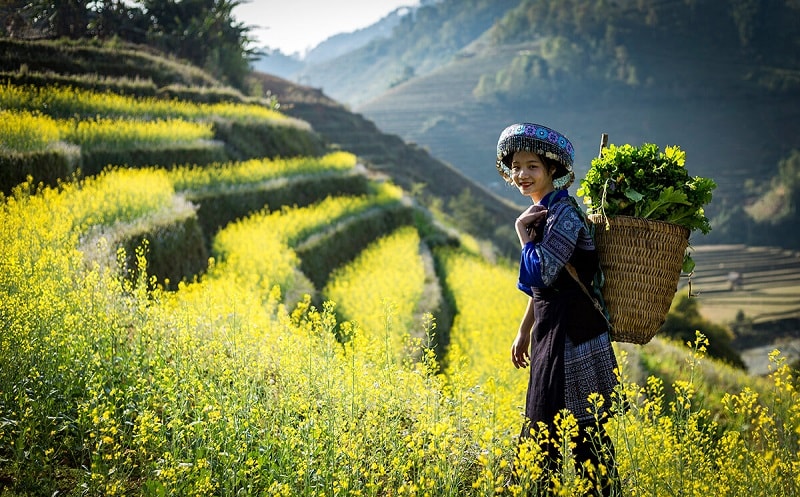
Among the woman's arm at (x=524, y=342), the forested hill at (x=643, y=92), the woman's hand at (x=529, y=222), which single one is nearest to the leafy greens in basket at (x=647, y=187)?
the woman's hand at (x=529, y=222)

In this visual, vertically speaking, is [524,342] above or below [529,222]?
below

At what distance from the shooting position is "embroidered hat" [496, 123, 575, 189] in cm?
335

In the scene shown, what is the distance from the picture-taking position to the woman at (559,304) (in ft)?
10.5

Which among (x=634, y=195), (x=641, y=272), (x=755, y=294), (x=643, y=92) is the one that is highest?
(x=643, y=92)

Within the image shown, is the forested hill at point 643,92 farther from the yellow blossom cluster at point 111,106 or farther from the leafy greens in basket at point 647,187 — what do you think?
the leafy greens in basket at point 647,187

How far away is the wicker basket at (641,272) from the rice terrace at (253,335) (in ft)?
0.75

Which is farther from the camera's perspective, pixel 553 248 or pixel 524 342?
pixel 524 342

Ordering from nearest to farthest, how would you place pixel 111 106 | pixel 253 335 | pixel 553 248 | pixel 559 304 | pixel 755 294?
pixel 553 248
pixel 559 304
pixel 253 335
pixel 111 106
pixel 755 294

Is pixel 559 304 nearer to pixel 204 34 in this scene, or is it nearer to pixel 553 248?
pixel 553 248

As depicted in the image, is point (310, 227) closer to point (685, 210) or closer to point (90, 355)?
point (90, 355)

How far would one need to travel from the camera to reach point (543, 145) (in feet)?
11.0

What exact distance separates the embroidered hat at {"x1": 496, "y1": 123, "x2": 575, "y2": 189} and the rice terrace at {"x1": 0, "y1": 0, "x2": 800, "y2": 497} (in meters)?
0.85

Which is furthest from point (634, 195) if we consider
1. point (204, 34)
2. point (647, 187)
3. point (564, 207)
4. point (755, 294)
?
point (755, 294)

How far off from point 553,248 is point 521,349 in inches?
26.8
